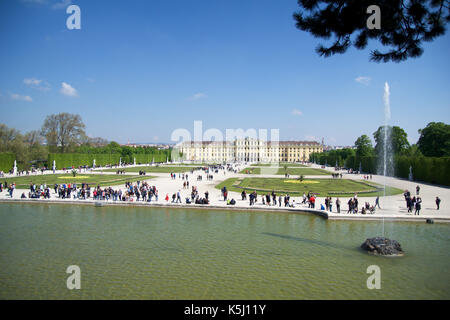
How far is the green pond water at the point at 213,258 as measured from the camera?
24.0ft

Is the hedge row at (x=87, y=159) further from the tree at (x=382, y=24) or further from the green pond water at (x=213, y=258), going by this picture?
the tree at (x=382, y=24)

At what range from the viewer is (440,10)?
5953 mm

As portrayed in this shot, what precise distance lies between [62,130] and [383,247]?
57.9m

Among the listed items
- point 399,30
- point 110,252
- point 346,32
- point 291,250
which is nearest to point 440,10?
point 399,30

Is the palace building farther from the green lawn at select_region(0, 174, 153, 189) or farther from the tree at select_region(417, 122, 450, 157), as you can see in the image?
the green lawn at select_region(0, 174, 153, 189)

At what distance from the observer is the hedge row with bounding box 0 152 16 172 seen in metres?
40.6

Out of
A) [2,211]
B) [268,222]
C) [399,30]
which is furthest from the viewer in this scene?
[2,211]

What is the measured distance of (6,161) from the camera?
136 ft

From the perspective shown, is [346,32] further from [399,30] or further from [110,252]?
[110,252]

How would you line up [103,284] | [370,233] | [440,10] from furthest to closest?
1. [370,233]
2. [103,284]
3. [440,10]

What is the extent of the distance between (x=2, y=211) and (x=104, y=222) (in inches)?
264

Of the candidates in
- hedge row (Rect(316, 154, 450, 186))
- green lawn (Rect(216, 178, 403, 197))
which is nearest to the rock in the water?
green lawn (Rect(216, 178, 403, 197))
